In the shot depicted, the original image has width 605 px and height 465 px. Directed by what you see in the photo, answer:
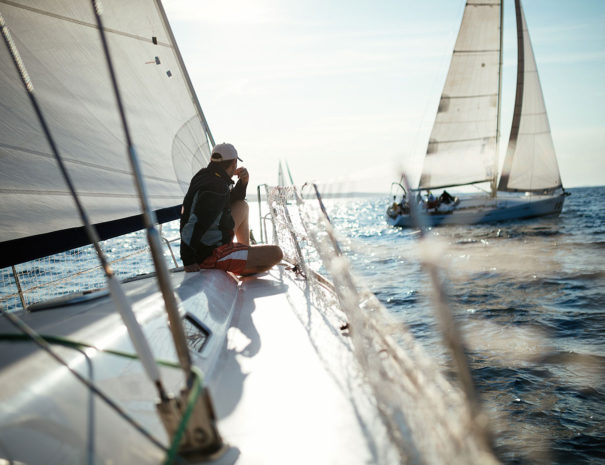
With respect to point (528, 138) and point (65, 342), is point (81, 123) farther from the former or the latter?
point (528, 138)

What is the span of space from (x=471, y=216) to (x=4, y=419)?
24137 mm

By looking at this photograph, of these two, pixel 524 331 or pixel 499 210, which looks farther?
pixel 499 210

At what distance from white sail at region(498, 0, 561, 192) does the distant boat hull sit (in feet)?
2.71

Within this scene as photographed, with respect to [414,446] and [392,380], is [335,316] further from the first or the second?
[414,446]

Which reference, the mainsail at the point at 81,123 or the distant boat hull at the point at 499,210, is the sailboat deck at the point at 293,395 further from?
the distant boat hull at the point at 499,210

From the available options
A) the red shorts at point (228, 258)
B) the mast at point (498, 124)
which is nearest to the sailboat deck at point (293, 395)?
the red shorts at point (228, 258)

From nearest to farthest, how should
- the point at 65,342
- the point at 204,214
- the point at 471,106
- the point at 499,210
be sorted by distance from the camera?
the point at 65,342, the point at 204,214, the point at 471,106, the point at 499,210

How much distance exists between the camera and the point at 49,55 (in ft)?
8.29

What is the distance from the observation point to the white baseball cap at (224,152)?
3.24 meters

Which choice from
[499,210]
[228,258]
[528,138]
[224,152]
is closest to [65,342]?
[228,258]

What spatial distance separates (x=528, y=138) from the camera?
22.0 metres

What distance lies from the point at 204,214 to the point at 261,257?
0.62 meters

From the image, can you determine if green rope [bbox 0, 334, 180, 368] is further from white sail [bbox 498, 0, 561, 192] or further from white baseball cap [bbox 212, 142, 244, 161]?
white sail [bbox 498, 0, 561, 192]

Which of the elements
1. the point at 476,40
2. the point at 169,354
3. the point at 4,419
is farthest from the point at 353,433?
the point at 476,40
